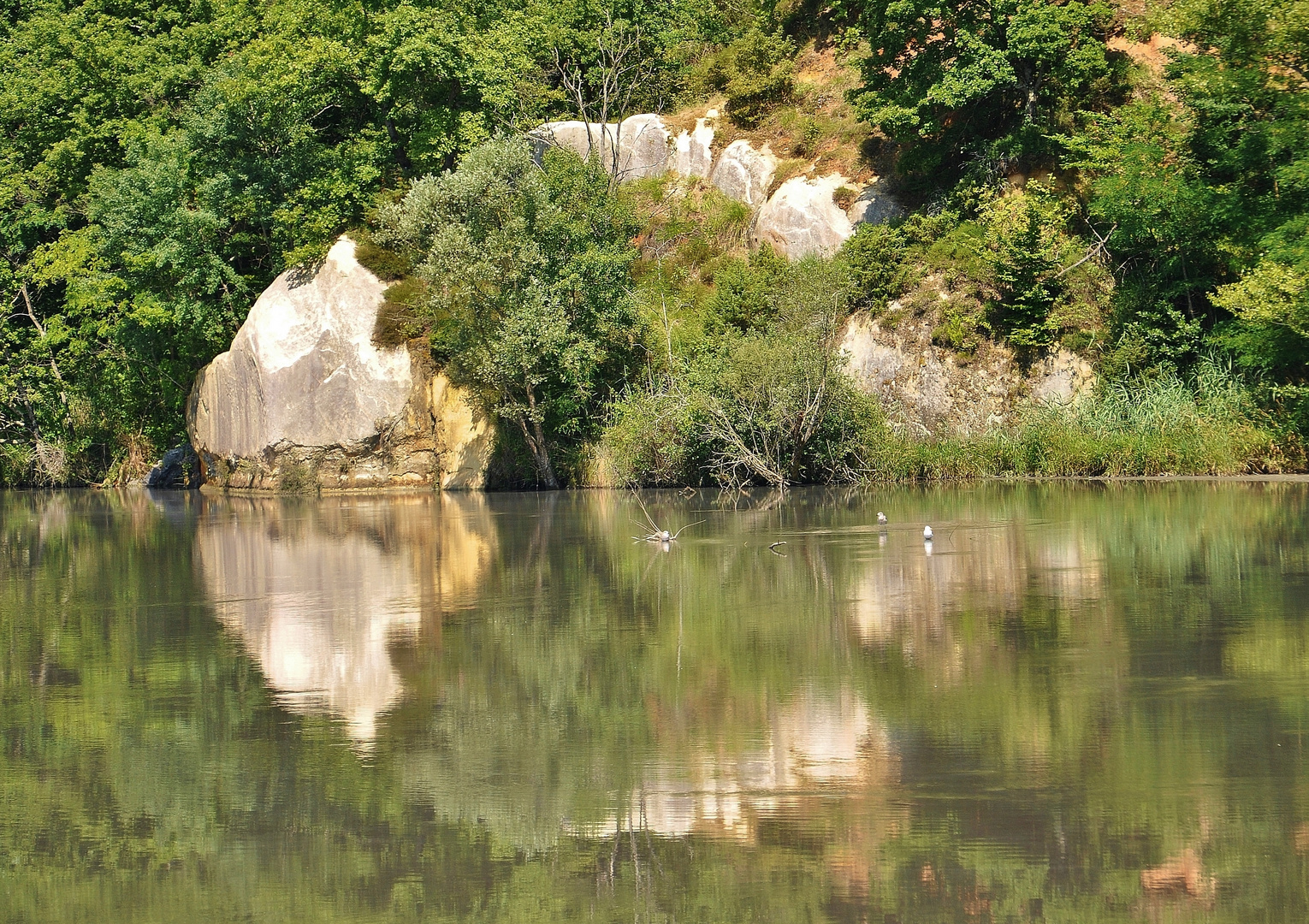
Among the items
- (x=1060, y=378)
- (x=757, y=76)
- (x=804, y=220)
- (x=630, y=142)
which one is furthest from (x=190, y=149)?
(x=1060, y=378)

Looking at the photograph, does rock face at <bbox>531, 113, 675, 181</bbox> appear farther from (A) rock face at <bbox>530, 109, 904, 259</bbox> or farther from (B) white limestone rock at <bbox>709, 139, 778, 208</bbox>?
(B) white limestone rock at <bbox>709, 139, 778, 208</bbox>

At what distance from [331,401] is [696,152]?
49.2 feet

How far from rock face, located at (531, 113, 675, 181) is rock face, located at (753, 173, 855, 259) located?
6.14 metres

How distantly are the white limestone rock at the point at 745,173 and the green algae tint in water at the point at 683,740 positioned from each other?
26.3 meters

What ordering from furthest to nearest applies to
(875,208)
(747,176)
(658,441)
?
(747,176) < (875,208) < (658,441)

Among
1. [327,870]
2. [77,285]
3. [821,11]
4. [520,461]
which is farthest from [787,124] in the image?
[327,870]

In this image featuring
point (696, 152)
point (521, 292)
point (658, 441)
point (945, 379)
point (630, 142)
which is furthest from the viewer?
point (630, 142)

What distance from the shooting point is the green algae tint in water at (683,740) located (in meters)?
7.55

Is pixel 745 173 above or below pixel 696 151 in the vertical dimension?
below

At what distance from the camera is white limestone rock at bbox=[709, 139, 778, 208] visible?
4434 centimetres

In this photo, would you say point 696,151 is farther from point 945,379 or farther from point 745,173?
point 945,379

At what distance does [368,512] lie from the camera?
32.6m

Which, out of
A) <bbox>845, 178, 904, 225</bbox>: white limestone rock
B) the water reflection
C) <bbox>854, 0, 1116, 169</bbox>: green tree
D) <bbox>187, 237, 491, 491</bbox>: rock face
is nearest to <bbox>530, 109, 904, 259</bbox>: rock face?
<bbox>845, 178, 904, 225</bbox>: white limestone rock

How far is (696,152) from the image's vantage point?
153ft
